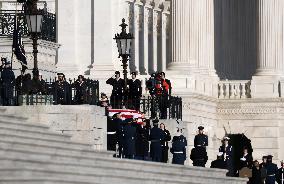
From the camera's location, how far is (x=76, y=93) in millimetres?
64438

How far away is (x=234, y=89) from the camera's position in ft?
328

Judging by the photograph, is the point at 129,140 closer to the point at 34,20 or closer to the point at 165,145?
the point at 165,145

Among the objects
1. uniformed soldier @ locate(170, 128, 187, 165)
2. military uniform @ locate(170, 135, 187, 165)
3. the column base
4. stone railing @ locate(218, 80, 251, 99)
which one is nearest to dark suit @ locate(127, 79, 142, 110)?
uniformed soldier @ locate(170, 128, 187, 165)

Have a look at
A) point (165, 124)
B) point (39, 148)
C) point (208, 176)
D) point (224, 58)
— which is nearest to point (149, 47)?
point (224, 58)

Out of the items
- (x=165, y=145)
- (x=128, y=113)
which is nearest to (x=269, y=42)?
(x=128, y=113)

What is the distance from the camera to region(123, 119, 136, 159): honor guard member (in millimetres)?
65000

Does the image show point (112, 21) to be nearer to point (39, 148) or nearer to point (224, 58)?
point (224, 58)

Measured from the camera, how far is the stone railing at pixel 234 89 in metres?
99.4

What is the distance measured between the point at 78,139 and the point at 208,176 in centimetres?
658

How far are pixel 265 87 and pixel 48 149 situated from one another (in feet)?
144

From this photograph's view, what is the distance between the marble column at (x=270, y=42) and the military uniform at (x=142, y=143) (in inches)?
1310

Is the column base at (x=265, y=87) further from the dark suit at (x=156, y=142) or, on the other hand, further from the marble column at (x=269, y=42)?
the dark suit at (x=156, y=142)

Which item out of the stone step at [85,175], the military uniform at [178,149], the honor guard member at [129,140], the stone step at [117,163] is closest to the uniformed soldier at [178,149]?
the military uniform at [178,149]

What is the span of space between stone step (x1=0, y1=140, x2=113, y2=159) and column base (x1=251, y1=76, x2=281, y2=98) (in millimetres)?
39392
